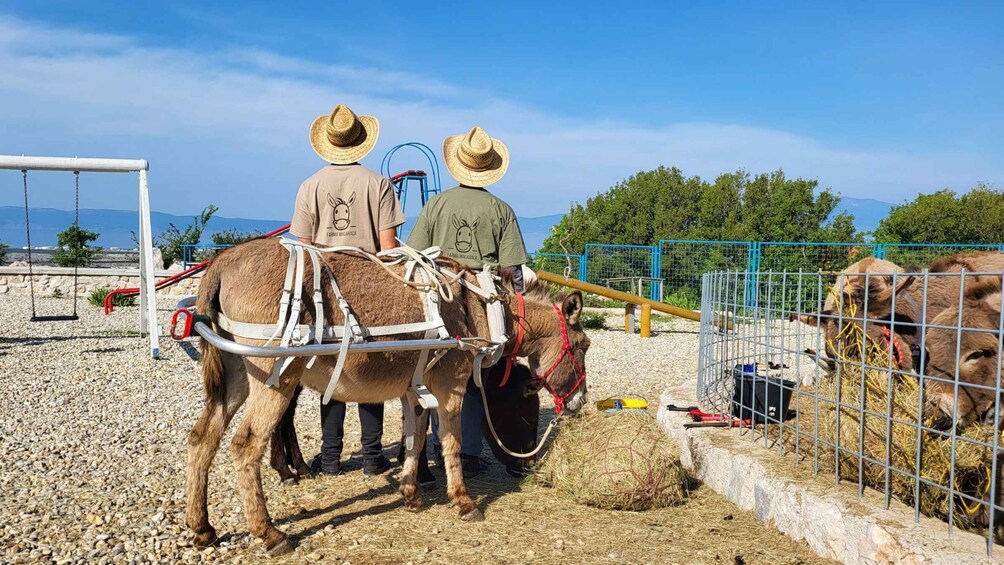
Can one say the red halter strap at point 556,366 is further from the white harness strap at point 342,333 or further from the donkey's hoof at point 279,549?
the donkey's hoof at point 279,549

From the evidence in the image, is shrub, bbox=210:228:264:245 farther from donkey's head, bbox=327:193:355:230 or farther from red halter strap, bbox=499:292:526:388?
red halter strap, bbox=499:292:526:388

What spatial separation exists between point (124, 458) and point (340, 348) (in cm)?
308

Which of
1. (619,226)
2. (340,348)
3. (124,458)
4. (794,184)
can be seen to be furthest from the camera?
(619,226)

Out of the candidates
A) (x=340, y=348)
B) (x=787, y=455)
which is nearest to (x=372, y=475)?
(x=340, y=348)

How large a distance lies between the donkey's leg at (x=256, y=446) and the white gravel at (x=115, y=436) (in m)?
0.15

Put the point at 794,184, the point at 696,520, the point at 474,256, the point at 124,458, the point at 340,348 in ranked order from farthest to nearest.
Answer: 1. the point at 794,184
2. the point at 124,458
3. the point at 474,256
4. the point at 696,520
5. the point at 340,348

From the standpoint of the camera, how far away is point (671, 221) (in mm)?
31594

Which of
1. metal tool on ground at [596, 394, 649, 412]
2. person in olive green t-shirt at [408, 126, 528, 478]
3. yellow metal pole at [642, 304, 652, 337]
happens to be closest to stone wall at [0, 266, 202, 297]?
yellow metal pole at [642, 304, 652, 337]

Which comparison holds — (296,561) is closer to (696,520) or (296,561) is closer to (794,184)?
(696,520)

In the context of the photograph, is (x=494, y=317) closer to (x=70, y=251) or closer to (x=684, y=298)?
(x=684, y=298)

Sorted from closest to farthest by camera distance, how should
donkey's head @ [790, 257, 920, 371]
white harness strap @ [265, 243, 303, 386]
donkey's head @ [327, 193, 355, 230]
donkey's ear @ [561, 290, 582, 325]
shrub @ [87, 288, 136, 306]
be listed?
white harness strap @ [265, 243, 303, 386], donkey's head @ [790, 257, 920, 371], donkey's head @ [327, 193, 355, 230], donkey's ear @ [561, 290, 582, 325], shrub @ [87, 288, 136, 306]

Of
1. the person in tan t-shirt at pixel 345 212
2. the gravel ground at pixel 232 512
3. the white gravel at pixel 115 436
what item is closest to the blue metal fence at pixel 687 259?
the white gravel at pixel 115 436

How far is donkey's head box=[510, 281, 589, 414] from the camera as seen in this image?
547 centimetres

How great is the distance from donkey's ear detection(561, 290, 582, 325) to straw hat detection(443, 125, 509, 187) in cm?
107
